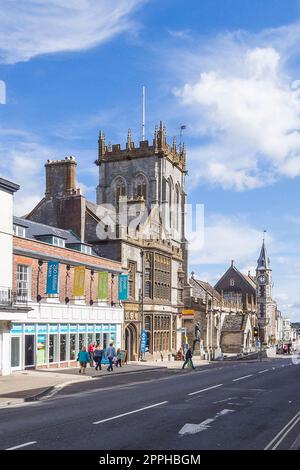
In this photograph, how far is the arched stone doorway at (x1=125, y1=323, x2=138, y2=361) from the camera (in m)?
48.1

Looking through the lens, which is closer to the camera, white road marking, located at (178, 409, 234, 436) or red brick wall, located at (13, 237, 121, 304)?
white road marking, located at (178, 409, 234, 436)

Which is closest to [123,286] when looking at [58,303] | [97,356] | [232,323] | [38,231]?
[38,231]

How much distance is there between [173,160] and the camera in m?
81.3

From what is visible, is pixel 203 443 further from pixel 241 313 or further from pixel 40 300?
pixel 241 313

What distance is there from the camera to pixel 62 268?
3759 centimetres

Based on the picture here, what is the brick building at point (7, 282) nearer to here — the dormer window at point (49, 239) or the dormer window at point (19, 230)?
the dormer window at point (19, 230)

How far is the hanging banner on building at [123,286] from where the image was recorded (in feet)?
148

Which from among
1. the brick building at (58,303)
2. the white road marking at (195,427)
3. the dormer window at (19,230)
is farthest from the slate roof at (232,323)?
the white road marking at (195,427)

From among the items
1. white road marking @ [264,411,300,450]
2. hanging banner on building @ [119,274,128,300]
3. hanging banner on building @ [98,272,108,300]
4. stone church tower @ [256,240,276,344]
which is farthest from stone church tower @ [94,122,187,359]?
stone church tower @ [256,240,276,344]

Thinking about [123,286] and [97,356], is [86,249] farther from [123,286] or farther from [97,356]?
[97,356]

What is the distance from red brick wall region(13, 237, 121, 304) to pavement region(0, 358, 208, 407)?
449 cm

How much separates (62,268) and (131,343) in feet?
43.8

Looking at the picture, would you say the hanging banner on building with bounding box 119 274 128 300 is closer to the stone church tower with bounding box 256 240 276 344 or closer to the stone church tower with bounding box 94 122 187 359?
the stone church tower with bounding box 94 122 187 359
